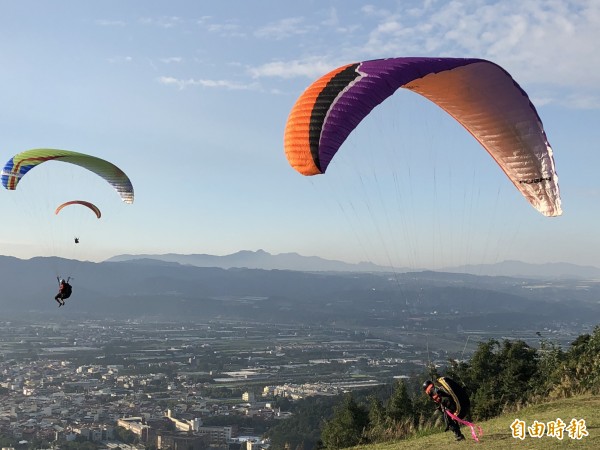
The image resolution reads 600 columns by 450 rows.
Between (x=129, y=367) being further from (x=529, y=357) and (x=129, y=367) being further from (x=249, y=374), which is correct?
(x=529, y=357)

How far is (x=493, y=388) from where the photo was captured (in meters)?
20.3

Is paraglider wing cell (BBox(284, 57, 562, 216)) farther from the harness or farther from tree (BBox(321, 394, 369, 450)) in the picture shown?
tree (BBox(321, 394, 369, 450))

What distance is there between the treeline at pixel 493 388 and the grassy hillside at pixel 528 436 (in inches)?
41.0

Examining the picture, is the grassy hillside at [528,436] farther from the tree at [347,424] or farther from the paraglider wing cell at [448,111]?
the tree at [347,424]

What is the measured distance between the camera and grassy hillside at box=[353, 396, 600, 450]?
9.04 meters

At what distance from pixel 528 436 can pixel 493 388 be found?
1114 centimetres

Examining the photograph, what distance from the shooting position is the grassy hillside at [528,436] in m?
9.04

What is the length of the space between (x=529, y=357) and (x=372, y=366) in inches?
2993

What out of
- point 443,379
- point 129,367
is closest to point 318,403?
point 129,367

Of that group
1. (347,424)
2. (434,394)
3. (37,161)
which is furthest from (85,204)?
(434,394)

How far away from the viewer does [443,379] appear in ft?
31.2

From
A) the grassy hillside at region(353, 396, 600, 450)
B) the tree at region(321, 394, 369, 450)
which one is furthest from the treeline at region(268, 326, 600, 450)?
the grassy hillside at region(353, 396, 600, 450)

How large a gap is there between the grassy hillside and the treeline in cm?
104

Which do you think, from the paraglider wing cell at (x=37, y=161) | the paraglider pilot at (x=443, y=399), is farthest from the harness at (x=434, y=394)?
the paraglider wing cell at (x=37, y=161)
